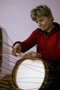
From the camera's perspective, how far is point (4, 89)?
4.27ft

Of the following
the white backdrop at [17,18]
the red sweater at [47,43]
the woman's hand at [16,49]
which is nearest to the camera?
the red sweater at [47,43]

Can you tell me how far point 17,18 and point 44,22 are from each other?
3.83 feet

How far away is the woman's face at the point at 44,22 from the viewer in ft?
4.34

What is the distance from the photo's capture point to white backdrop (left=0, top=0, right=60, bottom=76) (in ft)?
7.89

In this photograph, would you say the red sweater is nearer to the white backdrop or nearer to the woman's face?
the woman's face

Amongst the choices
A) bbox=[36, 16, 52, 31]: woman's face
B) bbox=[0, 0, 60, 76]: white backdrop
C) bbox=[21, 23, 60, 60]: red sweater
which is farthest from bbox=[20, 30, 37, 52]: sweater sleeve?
bbox=[0, 0, 60, 76]: white backdrop

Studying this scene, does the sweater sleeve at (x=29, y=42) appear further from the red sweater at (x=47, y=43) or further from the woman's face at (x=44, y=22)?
the woman's face at (x=44, y=22)

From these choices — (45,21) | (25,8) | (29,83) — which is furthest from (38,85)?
(25,8)

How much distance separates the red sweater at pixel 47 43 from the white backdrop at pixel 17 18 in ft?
3.15

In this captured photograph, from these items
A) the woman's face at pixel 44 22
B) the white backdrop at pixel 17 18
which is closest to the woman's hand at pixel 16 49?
the woman's face at pixel 44 22

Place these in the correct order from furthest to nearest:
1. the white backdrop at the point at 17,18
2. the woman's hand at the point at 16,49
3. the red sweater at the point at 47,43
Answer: the white backdrop at the point at 17,18 → the woman's hand at the point at 16,49 → the red sweater at the point at 47,43

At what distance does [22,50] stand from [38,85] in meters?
0.32

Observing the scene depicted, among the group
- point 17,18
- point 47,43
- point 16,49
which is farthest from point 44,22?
point 17,18

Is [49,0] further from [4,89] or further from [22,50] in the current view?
[4,89]
